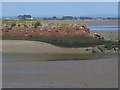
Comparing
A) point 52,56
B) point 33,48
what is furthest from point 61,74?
point 33,48

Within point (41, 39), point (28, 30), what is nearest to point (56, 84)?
point (41, 39)

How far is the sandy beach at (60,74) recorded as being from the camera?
13.3 meters

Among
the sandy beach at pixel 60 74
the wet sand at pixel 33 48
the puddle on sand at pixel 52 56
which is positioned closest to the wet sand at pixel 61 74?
the sandy beach at pixel 60 74

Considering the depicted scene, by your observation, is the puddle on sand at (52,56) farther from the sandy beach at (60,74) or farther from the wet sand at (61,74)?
the wet sand at (61,74)

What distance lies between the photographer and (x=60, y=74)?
51.4ft

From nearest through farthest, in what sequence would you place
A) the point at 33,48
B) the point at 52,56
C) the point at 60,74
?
the point at 60,74 → the point at 52,56 → the point at 33,48

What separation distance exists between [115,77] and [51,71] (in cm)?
303

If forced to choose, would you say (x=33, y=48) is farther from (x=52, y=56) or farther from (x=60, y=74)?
(x=60, y=74)

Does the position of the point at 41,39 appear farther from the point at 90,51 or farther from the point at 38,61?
the point at 38,61

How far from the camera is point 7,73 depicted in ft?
52.3

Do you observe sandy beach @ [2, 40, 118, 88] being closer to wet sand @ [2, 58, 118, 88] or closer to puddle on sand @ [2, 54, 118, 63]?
wet sand @ [2, 58, 118, 88]

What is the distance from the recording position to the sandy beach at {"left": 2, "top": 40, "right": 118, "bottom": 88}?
1334 centimetres

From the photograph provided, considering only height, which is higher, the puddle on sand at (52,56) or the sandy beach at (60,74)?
the sandy beach at (60,74)

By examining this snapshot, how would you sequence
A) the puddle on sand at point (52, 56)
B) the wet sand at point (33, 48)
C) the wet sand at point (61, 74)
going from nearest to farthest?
the wet sand at point (61, 74) → the puddle on sand at point (52, 56) → the wet sand at point (33, 48)
